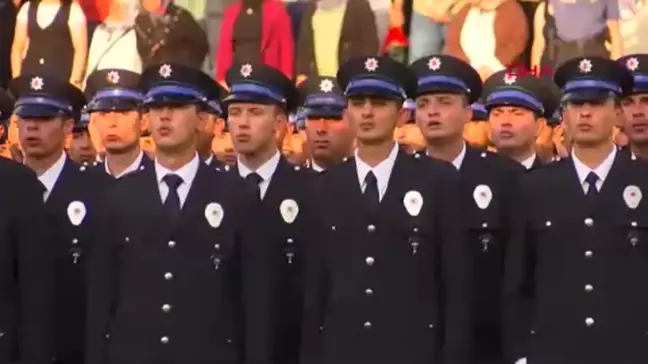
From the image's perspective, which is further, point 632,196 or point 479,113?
point 479,113

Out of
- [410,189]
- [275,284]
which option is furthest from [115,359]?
[410,189]

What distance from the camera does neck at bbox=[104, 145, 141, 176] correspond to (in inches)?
413

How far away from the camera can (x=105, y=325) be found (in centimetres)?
842

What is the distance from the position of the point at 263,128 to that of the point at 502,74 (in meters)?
2.23

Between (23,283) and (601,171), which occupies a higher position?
(601,171)

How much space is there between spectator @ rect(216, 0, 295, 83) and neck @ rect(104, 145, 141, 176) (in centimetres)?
375

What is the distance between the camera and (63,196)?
31.4 ft

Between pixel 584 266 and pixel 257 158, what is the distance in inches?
77.6

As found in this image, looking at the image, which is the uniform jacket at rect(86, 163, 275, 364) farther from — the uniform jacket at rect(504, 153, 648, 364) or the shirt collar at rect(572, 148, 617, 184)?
the shirt collar at rect(572, 148, 617, 184)

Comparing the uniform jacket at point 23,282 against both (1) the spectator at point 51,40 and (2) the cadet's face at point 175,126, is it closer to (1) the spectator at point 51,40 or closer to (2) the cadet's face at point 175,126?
(2) the cadet's face at point 175,126

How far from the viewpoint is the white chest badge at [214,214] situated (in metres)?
8.45

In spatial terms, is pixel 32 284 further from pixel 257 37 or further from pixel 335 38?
pixel 335 38

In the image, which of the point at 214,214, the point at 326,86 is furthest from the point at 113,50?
the point at 214,214

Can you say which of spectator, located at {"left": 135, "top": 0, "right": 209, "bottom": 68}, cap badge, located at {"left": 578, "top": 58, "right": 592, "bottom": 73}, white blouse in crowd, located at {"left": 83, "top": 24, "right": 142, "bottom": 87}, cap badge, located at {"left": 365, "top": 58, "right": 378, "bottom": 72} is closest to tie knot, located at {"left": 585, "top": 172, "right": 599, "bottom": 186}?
cap badge, located at {"left": 578, "top": 58, "right": 592, "bottom": 73}
